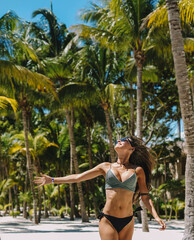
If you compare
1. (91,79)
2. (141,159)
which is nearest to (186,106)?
(141,159)

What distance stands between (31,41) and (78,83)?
4799mm

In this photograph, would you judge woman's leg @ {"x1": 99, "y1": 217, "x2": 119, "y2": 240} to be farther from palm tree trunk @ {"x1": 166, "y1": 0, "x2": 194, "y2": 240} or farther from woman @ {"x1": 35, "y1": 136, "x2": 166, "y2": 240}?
palm tree trunk @ {"x1": 166, "y1": 0, "x2": 194, "y2": 240}

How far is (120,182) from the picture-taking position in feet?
10.8

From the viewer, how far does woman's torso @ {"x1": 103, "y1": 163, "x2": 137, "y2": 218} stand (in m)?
3.27

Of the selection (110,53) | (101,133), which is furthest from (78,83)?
(101,133)

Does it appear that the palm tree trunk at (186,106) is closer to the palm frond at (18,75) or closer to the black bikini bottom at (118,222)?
the black bikini bottom at (118,222)

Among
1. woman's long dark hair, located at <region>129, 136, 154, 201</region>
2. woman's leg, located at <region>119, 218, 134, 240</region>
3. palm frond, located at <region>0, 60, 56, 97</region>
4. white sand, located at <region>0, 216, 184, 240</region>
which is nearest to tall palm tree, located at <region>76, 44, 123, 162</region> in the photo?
palm frond, located at <region>0, 60, 56, 97</region>

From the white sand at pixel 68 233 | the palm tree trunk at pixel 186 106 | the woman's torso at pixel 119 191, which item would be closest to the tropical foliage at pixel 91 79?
the palm tree trunk at pixel 186 106

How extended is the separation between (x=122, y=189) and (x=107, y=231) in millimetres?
439

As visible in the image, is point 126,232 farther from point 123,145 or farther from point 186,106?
point 186,106

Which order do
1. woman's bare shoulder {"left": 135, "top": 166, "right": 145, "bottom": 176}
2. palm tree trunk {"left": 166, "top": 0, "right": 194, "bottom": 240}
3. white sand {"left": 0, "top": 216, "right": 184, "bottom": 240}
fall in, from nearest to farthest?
woman's bare shoulder {"left": 135, "top": 166, "right": 145, "bottom": 176} → palm tree trunk {"left": 166, "top": 0, "right": 194, "bottom": 240} → white sand {"left": 0, "top": 216, "right": 184, "bottom": 240}

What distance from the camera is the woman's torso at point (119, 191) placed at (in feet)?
10.7

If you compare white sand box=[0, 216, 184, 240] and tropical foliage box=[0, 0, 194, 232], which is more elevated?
tropical foliage box=[0, 0, 194, 232]

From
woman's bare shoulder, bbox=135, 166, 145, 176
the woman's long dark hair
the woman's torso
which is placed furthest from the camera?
the woman's long dark hair
